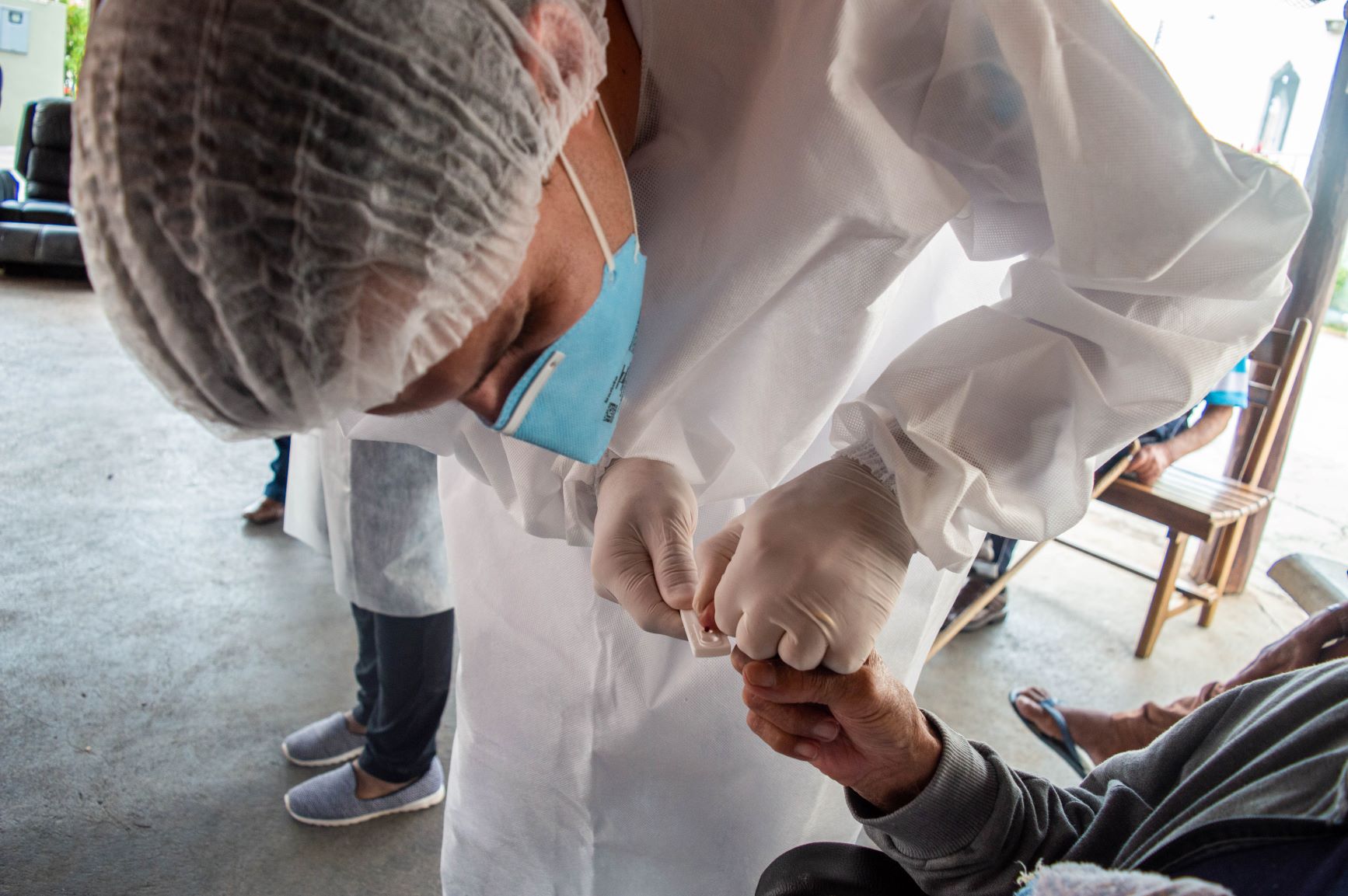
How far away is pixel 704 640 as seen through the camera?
0.79 metres

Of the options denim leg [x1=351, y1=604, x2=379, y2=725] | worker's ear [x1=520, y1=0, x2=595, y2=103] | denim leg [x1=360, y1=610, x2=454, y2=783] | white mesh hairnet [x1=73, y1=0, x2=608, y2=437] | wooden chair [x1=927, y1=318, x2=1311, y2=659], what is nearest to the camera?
white mesh hairnet [x1=73, y1=0, x2=608, y2=437]

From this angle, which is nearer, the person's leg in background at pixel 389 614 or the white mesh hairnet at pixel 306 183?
the white mesh hairnet at pixel 306 183

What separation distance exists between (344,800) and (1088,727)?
1.57 m

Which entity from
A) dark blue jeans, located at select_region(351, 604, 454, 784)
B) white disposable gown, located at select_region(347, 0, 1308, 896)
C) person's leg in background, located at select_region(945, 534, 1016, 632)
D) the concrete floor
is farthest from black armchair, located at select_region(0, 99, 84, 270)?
white disposable gown, located at select_region(347, 0, 1308, 896)

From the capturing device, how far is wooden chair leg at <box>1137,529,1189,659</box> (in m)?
2.54

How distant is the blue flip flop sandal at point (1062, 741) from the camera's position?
196 centimetres

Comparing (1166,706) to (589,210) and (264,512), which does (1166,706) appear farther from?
(264,512)

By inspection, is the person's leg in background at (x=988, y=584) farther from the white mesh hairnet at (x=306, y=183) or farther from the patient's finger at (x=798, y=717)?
the white mesh hairnet at (x=306, y=183)

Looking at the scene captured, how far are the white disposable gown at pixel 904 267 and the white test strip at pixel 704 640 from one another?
0.19m

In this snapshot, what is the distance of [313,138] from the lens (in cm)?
49

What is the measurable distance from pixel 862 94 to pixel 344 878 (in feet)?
5.19

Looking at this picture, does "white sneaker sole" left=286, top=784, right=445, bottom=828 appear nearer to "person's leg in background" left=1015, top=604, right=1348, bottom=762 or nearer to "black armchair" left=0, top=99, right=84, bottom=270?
"person's leg in background" left=1015, top=604, right=1348, bottom=762

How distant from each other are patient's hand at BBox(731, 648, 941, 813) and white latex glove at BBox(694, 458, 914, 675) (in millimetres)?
24

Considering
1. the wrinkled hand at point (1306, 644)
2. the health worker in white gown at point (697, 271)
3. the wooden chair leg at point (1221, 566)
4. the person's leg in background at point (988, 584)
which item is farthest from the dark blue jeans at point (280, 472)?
the wooden chair leg at point (1221, 566)
